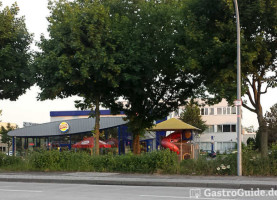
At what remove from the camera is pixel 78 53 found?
76.3ft

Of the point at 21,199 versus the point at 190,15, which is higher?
the point at 190,15

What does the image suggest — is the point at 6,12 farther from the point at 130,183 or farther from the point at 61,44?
the point at 130,183

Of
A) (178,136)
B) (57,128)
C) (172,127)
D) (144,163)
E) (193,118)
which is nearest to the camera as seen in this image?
(144,163)

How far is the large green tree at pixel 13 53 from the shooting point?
26.1 metres

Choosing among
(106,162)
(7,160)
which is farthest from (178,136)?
(7,160)

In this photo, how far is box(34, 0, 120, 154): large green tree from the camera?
23.5m

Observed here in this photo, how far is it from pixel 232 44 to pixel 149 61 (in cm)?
637

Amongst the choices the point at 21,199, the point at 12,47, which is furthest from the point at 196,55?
the point at 21,199

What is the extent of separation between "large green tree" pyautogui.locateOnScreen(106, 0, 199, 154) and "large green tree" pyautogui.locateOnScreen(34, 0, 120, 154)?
1.01 m

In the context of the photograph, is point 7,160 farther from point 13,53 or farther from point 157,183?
point 157,183

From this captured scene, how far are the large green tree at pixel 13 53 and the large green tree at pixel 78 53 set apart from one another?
1.98 metres

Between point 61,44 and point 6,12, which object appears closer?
point 61,44

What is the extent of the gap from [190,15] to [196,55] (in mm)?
2184

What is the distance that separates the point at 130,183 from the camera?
16578 mm
